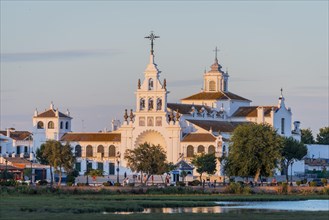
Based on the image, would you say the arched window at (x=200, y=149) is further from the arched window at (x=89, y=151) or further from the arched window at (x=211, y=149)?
the arched window at (x=89, y=151)

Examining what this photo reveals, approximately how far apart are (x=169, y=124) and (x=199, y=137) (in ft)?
16.0

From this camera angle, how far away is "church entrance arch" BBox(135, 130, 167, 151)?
570ft

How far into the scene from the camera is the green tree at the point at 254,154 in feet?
434

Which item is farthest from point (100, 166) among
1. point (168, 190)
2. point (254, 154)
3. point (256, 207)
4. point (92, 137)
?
point (256, 207)

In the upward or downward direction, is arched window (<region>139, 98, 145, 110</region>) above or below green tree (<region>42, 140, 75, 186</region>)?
above

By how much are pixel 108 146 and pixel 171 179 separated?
23101 mm

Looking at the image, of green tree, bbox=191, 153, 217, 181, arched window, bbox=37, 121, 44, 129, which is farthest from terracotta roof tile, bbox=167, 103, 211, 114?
arched window, bbox=37, 121, 44, 129

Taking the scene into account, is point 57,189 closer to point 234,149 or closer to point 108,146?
point 234,149

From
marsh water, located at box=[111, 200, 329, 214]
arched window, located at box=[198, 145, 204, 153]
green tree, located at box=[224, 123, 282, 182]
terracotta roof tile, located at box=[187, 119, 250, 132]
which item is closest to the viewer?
marsh water, located at box=[111, 200, 329, 214]

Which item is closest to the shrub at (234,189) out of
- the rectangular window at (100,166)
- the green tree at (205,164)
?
the green tree at (205,164)

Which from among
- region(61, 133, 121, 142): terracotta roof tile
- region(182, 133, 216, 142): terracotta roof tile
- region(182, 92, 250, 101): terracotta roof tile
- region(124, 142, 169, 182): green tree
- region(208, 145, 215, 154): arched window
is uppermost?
region(182, 92, 250, 101): terracotta roof tile

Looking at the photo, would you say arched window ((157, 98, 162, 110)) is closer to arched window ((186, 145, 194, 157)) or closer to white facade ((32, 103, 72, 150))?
arched window ((186, 145, 194, 157))

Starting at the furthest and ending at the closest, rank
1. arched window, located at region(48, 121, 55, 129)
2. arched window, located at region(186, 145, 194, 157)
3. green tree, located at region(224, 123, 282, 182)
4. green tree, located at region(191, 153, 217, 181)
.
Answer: arched window, located at region(48, 121, 55, 129), arched window, located at region(186, 145, 194, 157), green tree, located at region(191, 153, 217, 181), green tree, located at region(224, 123, 282, 182)

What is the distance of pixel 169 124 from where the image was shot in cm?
17200
